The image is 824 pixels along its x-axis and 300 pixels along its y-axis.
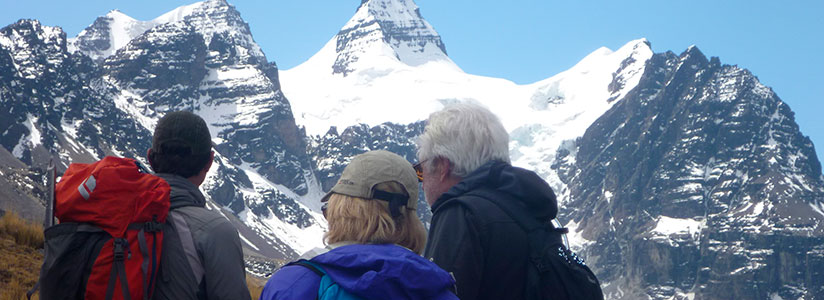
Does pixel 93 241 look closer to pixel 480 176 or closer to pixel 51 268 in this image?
pixel 51 268

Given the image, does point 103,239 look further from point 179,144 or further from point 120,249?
point 179,144

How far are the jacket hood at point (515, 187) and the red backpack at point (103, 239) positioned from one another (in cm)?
161

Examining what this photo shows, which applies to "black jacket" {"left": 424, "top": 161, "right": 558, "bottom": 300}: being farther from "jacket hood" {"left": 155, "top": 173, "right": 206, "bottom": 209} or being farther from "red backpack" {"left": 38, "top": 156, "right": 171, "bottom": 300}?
"red backpack" {"left": 38, "top": 156, "right": 171, "bottom": 300}

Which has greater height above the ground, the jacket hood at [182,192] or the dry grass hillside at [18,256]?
the jacket hood at [182,192]

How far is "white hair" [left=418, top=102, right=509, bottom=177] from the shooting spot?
5.33m

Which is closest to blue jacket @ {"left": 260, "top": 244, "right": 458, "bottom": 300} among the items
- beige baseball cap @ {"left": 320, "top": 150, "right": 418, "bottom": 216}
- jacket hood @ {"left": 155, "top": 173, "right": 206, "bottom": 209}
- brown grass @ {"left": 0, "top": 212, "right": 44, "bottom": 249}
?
beige baseball cap @ {"left": 320, "top": 150, "right": 418, "bottom": 216}

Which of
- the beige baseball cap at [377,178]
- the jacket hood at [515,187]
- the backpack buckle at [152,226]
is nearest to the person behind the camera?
the beige baseball cap at [377,178]

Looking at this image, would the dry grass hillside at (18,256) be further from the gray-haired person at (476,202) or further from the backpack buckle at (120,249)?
the gray-haired person at (476,202)

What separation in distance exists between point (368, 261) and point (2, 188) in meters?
113

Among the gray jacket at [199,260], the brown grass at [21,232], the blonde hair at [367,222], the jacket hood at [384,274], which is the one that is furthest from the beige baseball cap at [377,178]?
the brown grass at [21,232]

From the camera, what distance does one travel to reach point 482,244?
191 inches

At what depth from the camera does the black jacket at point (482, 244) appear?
15.7 feet

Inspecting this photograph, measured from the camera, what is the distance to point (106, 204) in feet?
14.6

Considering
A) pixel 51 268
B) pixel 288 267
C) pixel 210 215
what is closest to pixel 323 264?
pixel 288 267
